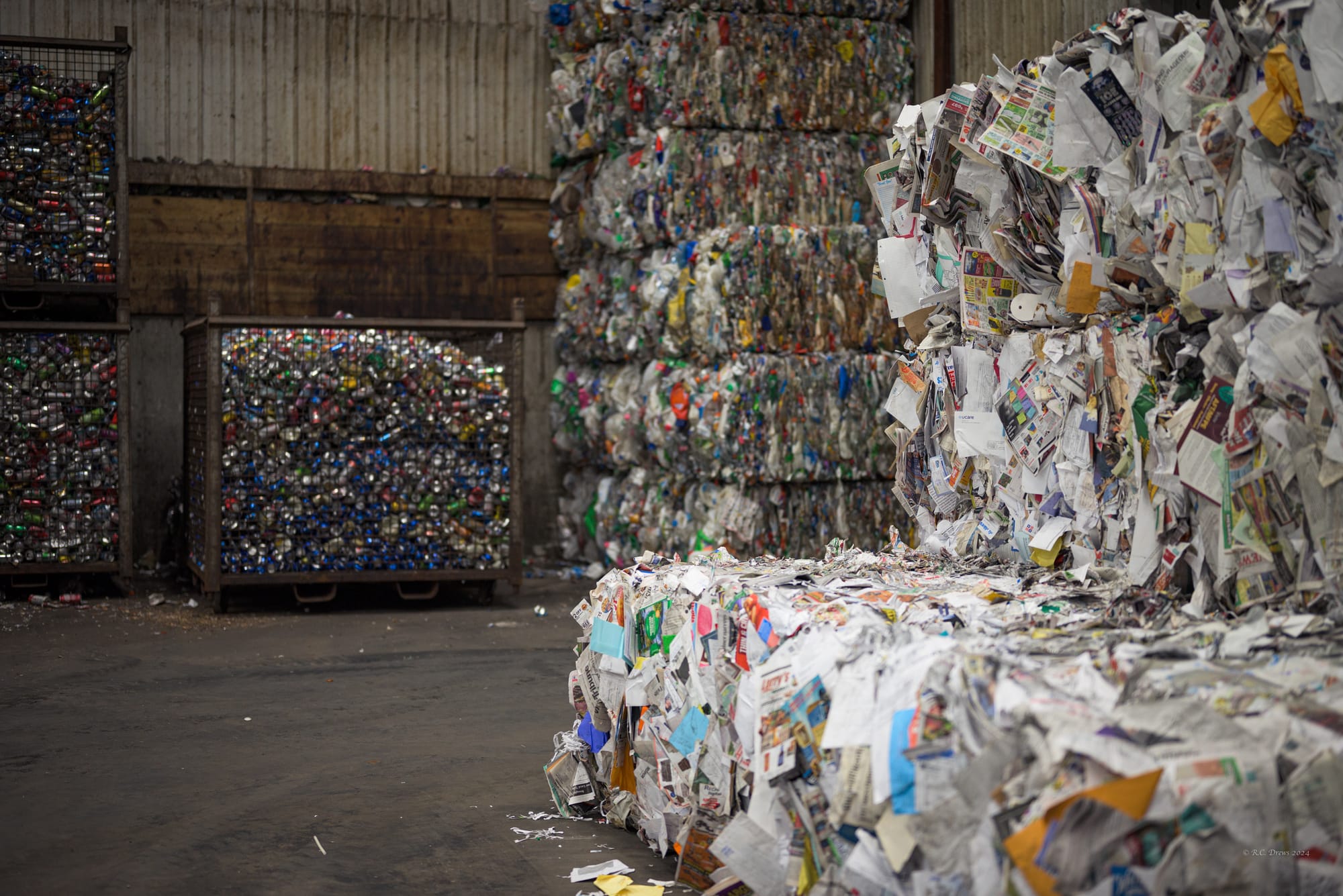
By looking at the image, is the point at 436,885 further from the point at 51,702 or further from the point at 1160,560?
the point at 51,702

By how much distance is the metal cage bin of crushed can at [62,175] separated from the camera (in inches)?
324

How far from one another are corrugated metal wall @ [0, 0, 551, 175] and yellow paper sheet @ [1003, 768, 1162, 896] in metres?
8.83

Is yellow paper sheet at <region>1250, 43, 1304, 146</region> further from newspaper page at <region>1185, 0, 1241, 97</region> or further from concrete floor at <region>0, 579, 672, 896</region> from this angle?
concrete floor at <region>0, 579, 672, 896</region>

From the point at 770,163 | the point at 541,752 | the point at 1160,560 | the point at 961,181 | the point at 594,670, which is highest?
the point at 770,163

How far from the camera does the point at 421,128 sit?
398 inches

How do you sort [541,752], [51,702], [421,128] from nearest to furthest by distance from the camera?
[541,752]
[51,702]
[421,128]

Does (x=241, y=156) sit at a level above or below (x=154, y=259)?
above

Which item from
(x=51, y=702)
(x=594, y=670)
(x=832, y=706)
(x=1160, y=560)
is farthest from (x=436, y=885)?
(x=51, y=702)

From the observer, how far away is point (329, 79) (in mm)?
9883

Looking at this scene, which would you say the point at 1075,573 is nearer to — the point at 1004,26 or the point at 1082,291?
the point at 1082,291

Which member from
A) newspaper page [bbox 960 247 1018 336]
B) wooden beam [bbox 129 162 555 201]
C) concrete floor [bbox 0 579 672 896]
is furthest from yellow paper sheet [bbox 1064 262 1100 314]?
wooden beam [bbox 129 162 555 201]

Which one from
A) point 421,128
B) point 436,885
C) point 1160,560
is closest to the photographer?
point 1160,560

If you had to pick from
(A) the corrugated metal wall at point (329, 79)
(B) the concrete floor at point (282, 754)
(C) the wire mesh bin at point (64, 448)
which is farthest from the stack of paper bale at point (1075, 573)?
(A) the corrugated metal wall at point (329, 79)

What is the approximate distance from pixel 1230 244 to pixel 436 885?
8.21 feet
